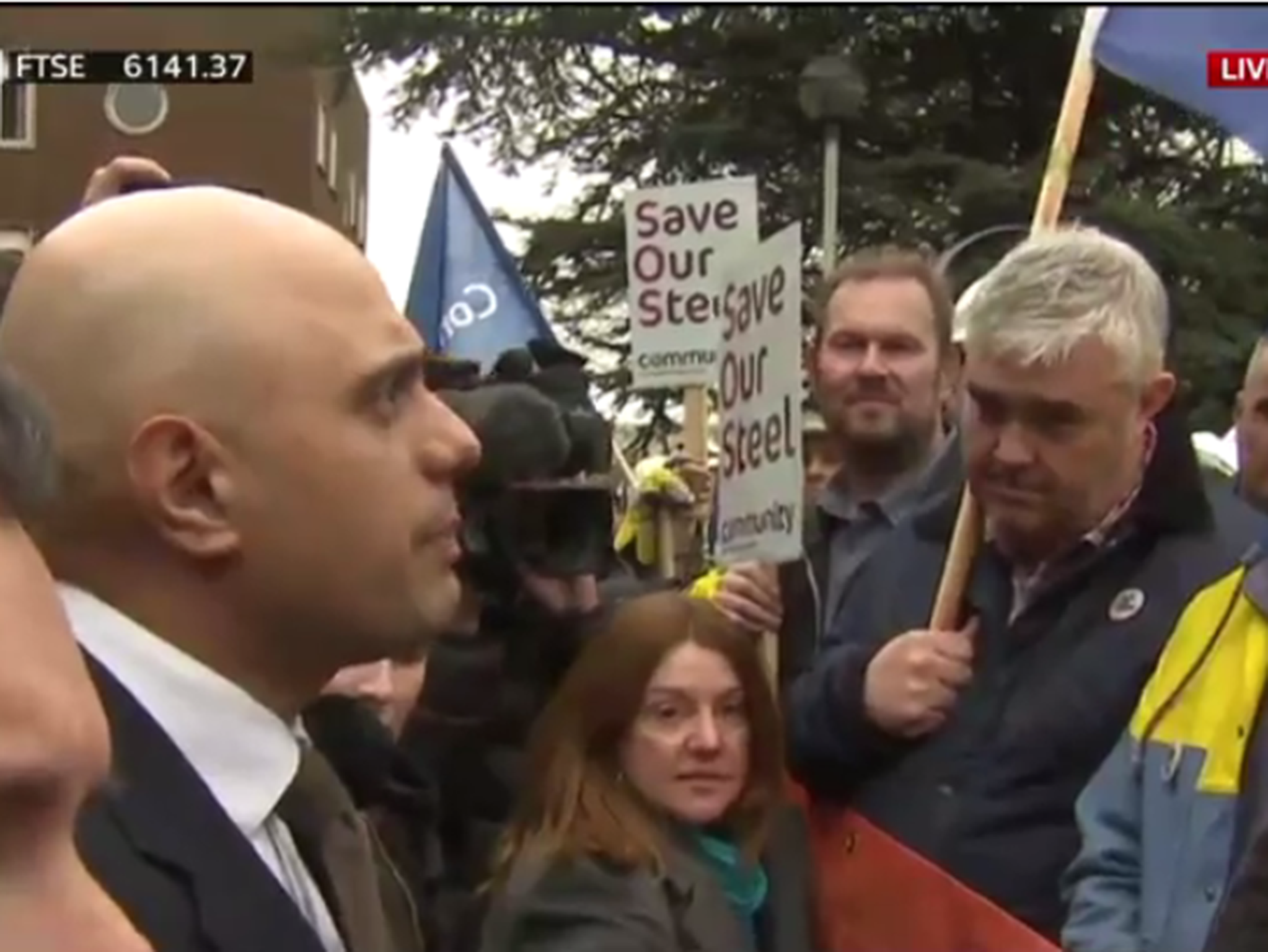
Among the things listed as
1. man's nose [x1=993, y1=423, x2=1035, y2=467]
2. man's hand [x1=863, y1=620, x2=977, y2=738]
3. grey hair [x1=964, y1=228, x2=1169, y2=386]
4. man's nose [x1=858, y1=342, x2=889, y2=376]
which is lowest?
man's hand [x1=863, y1=620, x2=977, y2=738]

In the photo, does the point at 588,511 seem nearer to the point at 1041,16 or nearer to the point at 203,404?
the point at 203,404

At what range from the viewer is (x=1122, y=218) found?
1217 cm

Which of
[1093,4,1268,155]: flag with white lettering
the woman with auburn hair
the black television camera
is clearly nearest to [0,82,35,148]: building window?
→ [1093,4,1268,155]: flag with white lettering

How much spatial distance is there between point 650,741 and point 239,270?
2036 millimetres

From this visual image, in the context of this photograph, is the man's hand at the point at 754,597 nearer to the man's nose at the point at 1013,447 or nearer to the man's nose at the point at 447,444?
the man's nose at the point at 1013,447

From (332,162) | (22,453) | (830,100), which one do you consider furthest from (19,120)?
(22,453)

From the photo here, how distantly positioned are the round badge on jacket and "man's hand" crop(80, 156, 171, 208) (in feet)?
4.45

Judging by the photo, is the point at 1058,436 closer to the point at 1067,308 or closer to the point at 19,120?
the point at 1067,308

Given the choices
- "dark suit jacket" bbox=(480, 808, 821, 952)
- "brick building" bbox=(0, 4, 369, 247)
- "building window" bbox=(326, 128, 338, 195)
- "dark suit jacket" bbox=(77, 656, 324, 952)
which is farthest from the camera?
"building window" bbox=(326, 128, 338, 195)

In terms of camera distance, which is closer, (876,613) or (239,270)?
(239,270)

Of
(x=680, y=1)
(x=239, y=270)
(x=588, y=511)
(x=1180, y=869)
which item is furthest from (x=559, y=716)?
(x=680, y=1)

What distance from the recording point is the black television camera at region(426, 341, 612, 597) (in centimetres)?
404

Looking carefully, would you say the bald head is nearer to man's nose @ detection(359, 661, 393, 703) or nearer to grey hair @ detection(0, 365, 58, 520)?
grey hair @ detection(0, 365, 58, 520)

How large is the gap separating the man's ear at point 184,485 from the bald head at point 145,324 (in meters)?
0.01
